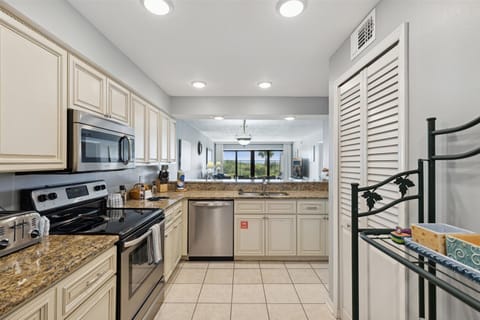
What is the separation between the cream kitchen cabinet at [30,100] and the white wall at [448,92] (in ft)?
6.37

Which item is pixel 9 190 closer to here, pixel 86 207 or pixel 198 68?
pixel 86 207

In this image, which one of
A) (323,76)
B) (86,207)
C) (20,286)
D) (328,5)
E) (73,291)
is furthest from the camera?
(323,76)

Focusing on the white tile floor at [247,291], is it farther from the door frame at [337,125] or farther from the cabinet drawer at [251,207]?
the cabinet drawer at [251,207]

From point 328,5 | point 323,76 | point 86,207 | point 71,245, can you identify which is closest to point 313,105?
point 323,76

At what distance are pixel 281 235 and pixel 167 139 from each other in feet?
7.04

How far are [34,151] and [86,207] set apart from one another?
36.8 inches

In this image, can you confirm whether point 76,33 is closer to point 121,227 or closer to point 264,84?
point 121,227

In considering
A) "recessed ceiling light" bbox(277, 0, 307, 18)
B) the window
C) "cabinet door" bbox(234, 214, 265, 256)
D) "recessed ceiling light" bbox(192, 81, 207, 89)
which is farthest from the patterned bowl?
the window

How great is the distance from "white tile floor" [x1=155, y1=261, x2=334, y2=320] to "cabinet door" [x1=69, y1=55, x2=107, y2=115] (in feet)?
6.15

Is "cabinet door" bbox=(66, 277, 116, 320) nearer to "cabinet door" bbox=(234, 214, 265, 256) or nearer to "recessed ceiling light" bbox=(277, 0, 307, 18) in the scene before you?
"recessed ceiling light" bbox=(277, 0, 307, 18)

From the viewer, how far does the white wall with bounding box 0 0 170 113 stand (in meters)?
1.32

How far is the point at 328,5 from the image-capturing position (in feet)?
5.35

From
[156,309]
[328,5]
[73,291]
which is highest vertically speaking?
[328,5]

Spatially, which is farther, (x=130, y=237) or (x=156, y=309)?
(x=156, y=309)
